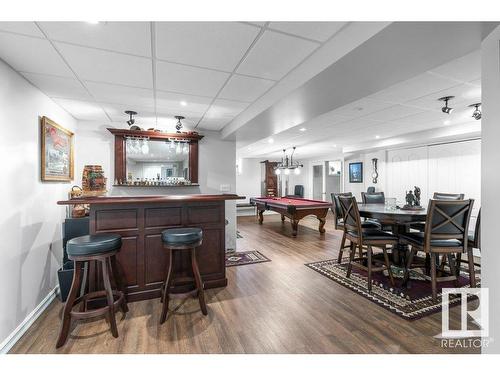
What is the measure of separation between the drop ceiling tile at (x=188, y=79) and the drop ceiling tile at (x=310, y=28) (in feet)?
2.59

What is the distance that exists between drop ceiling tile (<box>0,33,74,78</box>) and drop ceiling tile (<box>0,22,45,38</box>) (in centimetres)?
6

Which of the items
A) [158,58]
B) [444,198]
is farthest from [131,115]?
[444,198]

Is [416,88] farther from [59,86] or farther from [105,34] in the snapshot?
[59,86]

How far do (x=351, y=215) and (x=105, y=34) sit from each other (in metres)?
3.14

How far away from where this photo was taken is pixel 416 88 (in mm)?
2688

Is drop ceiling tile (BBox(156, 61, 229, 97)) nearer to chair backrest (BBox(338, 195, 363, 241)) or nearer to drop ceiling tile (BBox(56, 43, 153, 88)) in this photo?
drop ceiling tile (BBox(56, 43, 153, 88))

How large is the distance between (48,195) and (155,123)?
6.10 feet

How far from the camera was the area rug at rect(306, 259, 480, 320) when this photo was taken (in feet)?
7.73

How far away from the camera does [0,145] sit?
1.80 meters

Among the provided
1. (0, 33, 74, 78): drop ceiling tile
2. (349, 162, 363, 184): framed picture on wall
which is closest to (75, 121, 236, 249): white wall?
(0, 33, 74, 78): drop ceiling tile

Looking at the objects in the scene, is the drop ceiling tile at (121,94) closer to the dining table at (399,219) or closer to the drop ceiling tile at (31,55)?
the drop ceiling tile at (31,55)

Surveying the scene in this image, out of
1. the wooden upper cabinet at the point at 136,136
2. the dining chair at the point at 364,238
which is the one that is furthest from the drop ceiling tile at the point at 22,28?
the dining chair at the point at 364,238

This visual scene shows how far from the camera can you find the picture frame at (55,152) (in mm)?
2490
